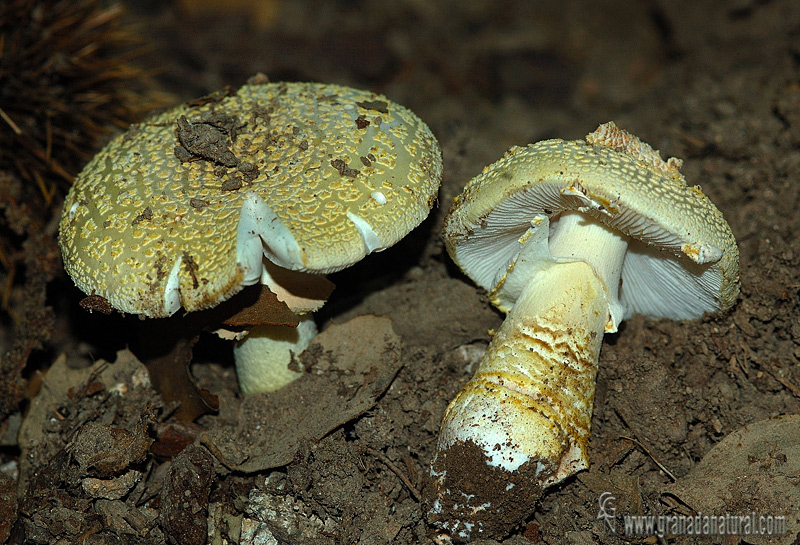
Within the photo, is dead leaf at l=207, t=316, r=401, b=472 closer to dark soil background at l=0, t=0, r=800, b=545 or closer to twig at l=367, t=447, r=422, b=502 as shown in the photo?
dark soil background at l=0, t=0, r=800, b=545

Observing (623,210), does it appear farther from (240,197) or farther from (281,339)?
(281,339)

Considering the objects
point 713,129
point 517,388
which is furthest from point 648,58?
point 517,388

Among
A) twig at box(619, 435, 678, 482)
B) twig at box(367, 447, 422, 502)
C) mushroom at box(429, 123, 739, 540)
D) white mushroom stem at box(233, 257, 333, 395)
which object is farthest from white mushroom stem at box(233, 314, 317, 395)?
twig at box(619, 435, 678, 482)

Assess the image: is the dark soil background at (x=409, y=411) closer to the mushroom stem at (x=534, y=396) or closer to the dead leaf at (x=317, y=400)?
the dead leaf at (x=317, y=400)

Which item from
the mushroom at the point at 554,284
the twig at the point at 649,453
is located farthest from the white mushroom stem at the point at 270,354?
the twig at the point at 649,453

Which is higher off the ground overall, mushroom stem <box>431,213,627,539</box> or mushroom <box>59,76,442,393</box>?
mushroom <box>59,76,442,393</box>

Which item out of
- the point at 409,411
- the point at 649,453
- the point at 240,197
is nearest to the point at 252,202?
the point at 240,197
